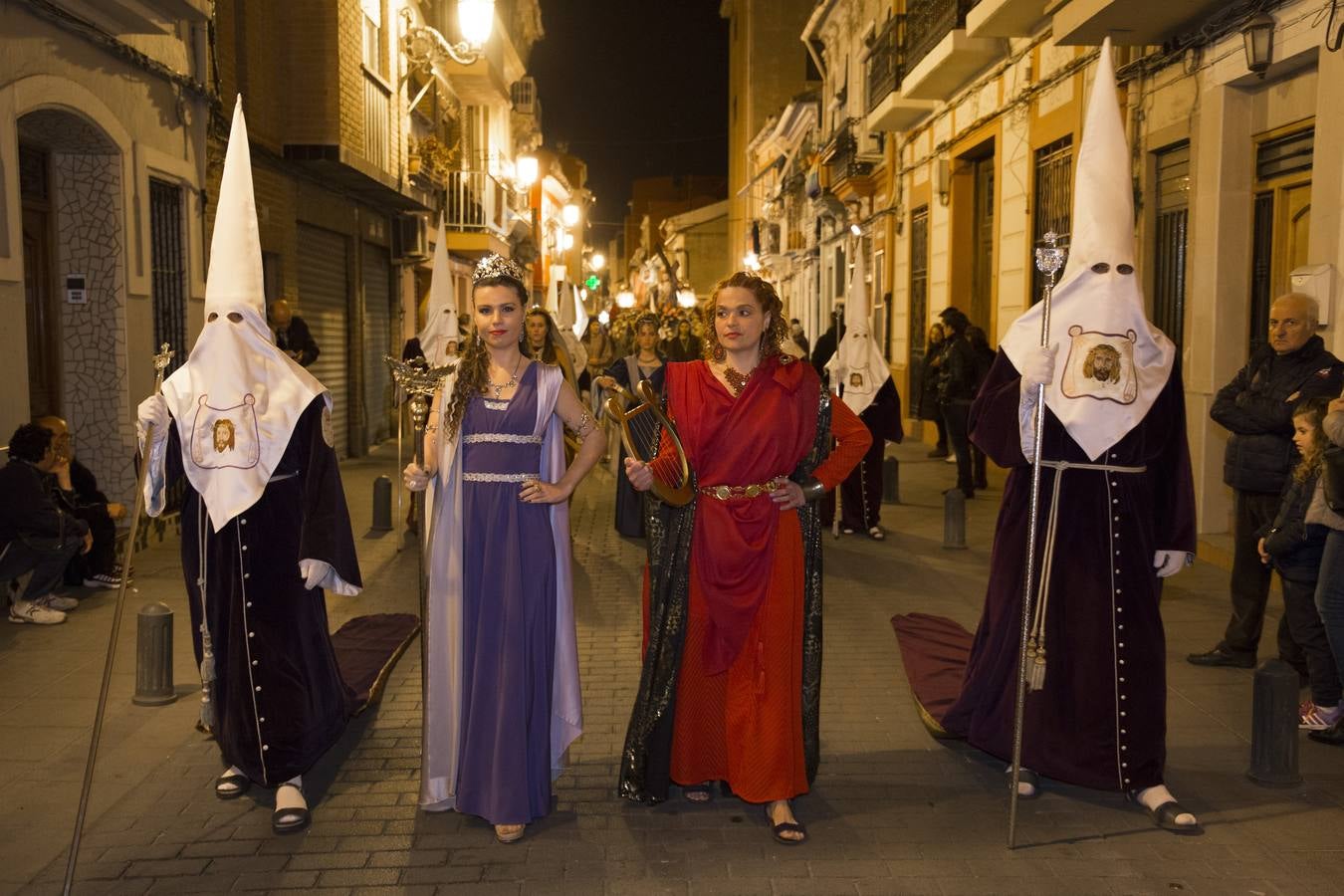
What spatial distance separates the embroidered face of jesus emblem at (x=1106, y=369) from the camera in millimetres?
4629

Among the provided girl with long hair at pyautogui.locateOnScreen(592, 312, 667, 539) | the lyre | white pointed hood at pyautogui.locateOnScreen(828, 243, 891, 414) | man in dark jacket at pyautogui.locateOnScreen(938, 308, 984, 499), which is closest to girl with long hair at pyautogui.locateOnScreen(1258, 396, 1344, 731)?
the lyre

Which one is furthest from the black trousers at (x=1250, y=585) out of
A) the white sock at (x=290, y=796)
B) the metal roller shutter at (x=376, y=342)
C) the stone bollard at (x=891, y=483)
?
the metal roller shutter at (x=376, y=342)

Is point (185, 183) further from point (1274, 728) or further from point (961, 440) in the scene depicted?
point (1274, 728)

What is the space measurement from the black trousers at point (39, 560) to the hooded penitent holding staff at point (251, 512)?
138 inches

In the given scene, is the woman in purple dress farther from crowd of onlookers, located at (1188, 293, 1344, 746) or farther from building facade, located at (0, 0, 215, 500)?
building facade, located at (0, 0, 215, 500)

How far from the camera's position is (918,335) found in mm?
19891

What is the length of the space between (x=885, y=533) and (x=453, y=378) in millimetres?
7414

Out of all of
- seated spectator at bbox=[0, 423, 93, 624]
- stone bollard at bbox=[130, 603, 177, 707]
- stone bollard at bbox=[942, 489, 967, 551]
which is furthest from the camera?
stone bollard at bbox=[942, 489, 967, 551]

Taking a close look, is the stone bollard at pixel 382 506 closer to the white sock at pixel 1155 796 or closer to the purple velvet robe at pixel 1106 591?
the purple velvet robe at pixel 1106 591

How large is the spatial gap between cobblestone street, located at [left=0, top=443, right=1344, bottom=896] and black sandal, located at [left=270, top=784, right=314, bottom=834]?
2.1 inches

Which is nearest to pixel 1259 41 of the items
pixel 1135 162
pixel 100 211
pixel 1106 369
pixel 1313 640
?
pixel 1135 162

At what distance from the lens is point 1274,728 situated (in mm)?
5082

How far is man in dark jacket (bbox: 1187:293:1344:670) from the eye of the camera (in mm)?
6301

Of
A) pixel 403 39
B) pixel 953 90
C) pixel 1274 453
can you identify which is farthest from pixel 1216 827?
pixel 403 39
